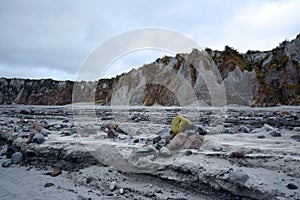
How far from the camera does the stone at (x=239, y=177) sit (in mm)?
3596

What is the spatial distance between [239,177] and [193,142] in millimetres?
1804

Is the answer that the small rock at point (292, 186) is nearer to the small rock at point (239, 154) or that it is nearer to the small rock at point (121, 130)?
the small rock at point (239, 154)

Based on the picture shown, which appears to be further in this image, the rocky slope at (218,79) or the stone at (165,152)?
the rocky slope at (218,79)

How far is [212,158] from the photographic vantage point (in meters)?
4.63

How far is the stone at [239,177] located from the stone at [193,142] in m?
1.60

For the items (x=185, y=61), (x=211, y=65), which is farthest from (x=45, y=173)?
(x=185, y=61)

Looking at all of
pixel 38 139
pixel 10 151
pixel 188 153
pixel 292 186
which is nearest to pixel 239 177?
pixel 292 186

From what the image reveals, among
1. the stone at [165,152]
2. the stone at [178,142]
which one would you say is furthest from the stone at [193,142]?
the stone at [165,152]

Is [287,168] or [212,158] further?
[212,158]

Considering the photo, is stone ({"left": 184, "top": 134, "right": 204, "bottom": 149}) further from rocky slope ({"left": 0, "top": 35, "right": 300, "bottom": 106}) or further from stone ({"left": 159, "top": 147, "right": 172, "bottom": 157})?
rocky slope ({"left": 0, "top": 35, "right": 300, "bottom": 106})

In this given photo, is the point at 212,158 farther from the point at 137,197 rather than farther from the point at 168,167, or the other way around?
the point at 137,197

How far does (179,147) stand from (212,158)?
83 cm

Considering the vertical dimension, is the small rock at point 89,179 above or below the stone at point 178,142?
below

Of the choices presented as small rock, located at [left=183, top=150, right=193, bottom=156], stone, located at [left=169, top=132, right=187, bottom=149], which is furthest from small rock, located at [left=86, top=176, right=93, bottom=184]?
small rock, located at [left=183, top=150, right=193, bottom=156]
